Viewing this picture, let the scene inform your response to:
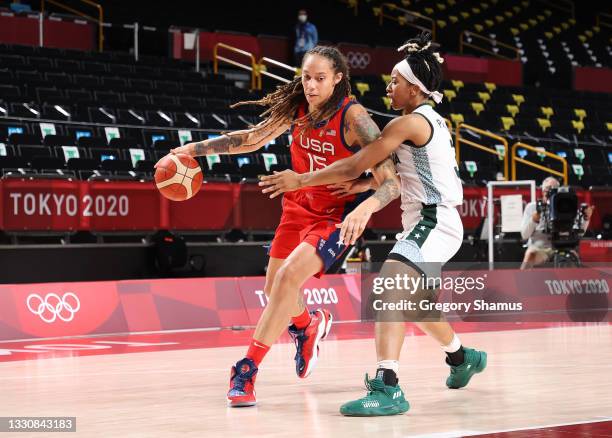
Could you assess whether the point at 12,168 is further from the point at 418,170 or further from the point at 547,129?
the point at 547,129

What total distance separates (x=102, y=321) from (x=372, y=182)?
259 inches

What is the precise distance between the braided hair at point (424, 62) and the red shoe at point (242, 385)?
191 centimetres

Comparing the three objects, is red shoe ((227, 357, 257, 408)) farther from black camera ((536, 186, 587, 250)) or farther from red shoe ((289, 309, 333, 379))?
black camera ((536, 186, 587, 250))

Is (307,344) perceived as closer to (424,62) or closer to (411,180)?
(411,180)

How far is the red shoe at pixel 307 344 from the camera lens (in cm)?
701

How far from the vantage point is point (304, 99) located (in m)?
6.87

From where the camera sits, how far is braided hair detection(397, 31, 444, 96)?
6.18 meters

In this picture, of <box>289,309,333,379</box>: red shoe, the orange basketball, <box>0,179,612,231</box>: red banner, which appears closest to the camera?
the orange basketball

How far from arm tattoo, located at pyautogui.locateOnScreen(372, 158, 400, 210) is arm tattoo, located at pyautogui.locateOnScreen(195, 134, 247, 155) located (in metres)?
1.13

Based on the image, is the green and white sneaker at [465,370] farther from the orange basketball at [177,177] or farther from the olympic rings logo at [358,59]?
the olympic rings logo at [358,59]

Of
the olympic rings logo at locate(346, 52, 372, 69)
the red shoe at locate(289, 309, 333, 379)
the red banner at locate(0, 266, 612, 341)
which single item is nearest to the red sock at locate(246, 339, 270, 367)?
the red shoe at locate(289, 309, 333, 379)

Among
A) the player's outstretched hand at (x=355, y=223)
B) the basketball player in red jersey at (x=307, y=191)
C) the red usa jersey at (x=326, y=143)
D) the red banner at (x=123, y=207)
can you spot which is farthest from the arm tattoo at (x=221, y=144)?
the red banner at (x=123, y=207)

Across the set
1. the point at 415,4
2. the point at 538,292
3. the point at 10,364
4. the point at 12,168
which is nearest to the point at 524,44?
the point at 415,4

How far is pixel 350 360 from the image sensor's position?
9.10 metres
